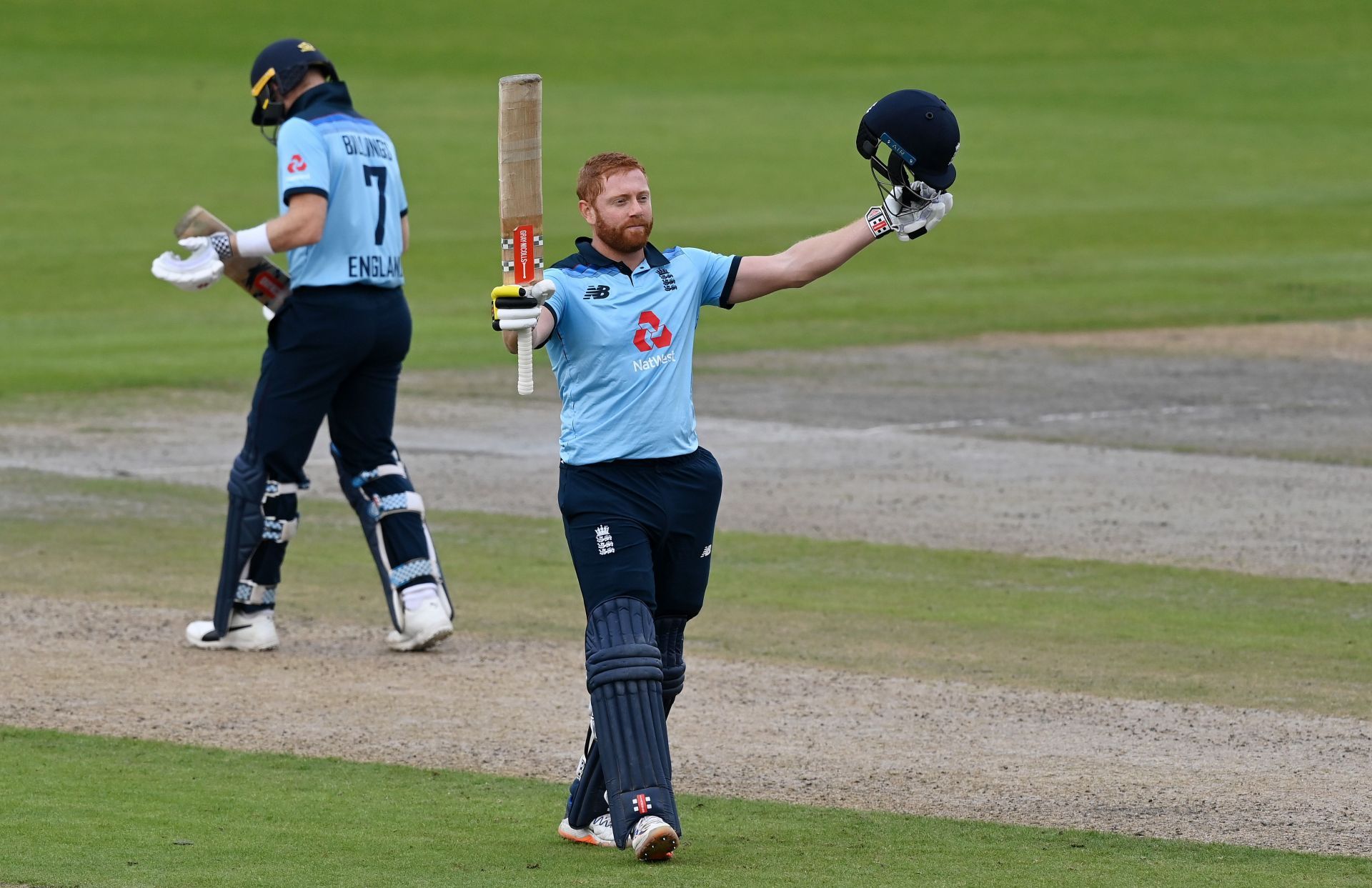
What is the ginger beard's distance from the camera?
22.6ft

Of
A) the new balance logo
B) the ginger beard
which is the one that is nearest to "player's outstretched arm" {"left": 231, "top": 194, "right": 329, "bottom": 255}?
the ginger beard

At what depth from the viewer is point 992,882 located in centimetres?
630

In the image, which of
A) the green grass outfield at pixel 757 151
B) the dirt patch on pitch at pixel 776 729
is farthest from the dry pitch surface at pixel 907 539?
the green grass outfield at pixel 757 151

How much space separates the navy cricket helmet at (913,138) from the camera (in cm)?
704

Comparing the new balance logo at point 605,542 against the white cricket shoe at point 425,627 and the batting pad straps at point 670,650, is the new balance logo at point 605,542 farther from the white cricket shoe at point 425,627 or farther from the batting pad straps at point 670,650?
the white cricket shoe at point 425,627

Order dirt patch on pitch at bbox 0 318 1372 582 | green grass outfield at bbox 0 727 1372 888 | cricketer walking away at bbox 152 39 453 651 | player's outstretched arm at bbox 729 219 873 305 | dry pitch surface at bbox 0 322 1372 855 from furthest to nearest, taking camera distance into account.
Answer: dirt patch on pitch at bbox 0 318 1372 582 → cricketer walking away at bbox 152 39 453 651 → dry pitch surface at bbox 0 322 1372 855 → player's outstretched arm at bbox 729 219 873 305 → green grass outfield at bbox 0 727 1372 888

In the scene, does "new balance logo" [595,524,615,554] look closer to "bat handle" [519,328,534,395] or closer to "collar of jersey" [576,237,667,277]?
"bat handle" [519,328,534,395]

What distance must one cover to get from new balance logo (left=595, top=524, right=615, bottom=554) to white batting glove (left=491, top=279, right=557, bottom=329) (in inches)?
24.5

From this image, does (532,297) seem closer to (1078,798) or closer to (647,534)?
(647,534)

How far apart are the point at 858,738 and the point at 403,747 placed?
1.60 metres

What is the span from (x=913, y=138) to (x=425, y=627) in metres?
3.73

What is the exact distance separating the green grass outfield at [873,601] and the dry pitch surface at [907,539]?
0.32 metres

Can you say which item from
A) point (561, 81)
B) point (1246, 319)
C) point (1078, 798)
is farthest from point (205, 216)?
point (561, 81)

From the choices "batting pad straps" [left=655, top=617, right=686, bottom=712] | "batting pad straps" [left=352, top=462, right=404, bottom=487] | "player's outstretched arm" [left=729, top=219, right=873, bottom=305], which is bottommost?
"batting pad straps" [left=655, top=617, right=686, bottom=712]
